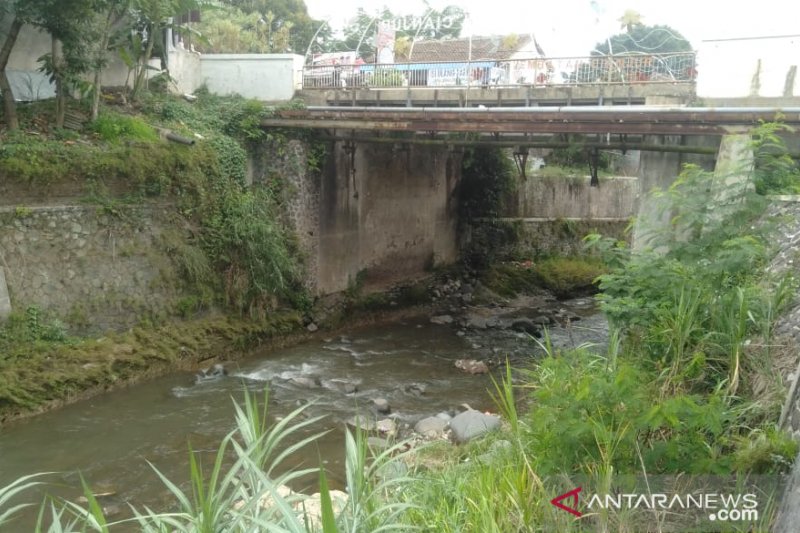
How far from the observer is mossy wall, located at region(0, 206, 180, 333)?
1009 cm

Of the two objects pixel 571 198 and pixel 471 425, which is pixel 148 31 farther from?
pixel 571 198

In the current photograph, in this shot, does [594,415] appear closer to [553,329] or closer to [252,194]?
[252,194]

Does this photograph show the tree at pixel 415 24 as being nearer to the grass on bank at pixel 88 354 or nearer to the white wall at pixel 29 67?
the white wall at pixel 29 67

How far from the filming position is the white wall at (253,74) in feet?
52.4

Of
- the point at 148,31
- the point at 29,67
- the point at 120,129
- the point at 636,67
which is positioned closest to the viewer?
the point at 120,129

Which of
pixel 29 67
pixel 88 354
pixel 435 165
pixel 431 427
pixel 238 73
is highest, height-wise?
pixel 238 73

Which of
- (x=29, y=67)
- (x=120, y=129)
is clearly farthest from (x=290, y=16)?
(x=120, y=129)

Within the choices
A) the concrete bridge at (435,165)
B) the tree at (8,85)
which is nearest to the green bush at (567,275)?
the concrete bridge at (435,165)

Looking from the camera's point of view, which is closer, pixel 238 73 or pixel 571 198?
pixel 238 73

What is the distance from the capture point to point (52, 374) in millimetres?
9375

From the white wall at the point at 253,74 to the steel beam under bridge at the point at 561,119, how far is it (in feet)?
9.38

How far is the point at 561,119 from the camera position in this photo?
1024cm

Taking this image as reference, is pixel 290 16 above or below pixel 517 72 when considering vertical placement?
above

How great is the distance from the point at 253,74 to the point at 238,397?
8737 mm
